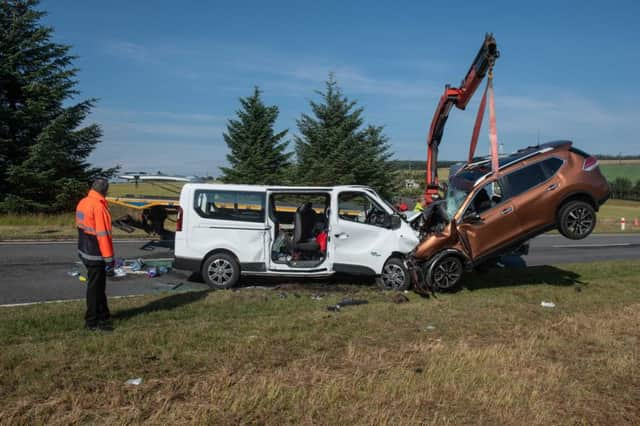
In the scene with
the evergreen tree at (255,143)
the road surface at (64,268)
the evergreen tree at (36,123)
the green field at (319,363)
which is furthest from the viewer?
the evergreen tree at (255,143)

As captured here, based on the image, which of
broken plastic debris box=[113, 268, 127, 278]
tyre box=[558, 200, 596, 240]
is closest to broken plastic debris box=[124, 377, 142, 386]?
broken plastic debris box=[113, 268, 127, 278]

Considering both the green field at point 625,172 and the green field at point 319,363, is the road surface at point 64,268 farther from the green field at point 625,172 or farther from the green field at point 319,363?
the green field at point 625,172

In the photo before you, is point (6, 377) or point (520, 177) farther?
point (520, 177)

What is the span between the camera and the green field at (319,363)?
4.08m

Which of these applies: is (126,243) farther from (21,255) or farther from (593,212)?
(593,212)

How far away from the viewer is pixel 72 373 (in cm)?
470

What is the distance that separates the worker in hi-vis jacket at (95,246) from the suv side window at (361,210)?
437cm

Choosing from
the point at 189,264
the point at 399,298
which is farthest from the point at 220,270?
the point at 399,298

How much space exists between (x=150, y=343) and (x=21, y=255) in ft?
28.2

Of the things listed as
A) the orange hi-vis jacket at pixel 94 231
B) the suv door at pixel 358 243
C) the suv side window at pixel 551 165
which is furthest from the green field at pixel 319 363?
the suv side window at pixel 551 165

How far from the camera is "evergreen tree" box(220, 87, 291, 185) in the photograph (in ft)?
104

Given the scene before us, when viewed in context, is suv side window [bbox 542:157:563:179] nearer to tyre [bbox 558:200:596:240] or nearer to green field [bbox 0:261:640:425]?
tyre [bbox 558:200:596:240]

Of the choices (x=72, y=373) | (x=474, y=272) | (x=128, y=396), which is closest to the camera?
(x=128, y=396)

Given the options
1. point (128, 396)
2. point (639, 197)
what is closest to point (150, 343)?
point (128, 396)
